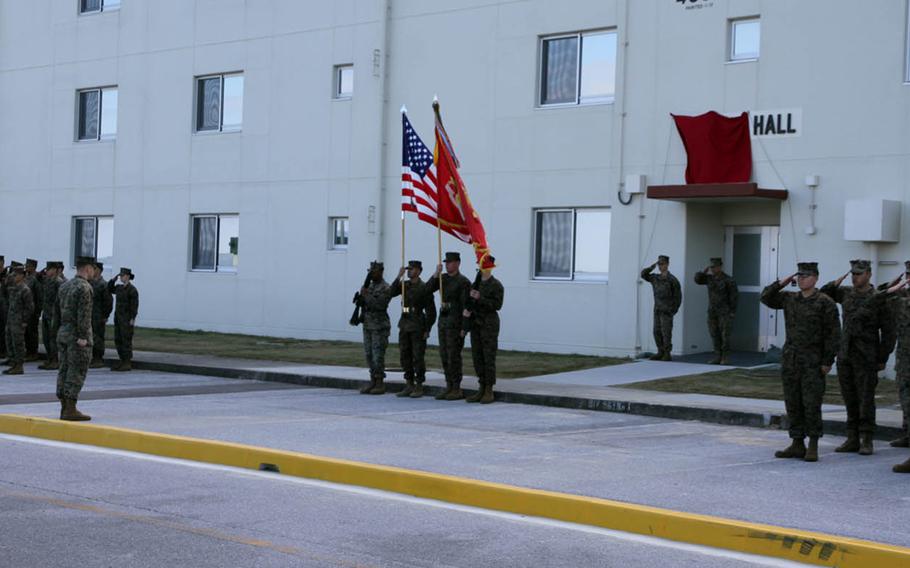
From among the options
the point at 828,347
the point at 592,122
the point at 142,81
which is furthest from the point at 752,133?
the point at 142,81

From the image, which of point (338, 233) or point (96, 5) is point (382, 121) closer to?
point (338, 233)

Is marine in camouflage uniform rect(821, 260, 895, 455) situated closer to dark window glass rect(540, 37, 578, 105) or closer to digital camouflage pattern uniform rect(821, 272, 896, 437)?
digital camouflage pattern uniform rect(821, 272, 896, 437)

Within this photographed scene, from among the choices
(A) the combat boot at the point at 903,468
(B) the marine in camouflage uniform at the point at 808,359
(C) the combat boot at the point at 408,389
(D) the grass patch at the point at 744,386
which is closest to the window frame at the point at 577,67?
(D) the grass patch at the point at 744,386

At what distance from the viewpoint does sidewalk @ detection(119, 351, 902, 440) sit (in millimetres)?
15044

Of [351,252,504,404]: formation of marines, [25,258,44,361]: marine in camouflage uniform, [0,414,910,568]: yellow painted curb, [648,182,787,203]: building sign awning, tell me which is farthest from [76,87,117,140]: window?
[0,414,910,568]: yellow painted curb

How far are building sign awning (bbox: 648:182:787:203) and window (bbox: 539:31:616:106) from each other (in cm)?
274

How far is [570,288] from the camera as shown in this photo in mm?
23703

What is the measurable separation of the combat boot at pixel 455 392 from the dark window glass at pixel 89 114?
1871cm

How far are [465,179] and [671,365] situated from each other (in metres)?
6.55

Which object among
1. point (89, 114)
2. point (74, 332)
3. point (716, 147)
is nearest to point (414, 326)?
point (74, 332)

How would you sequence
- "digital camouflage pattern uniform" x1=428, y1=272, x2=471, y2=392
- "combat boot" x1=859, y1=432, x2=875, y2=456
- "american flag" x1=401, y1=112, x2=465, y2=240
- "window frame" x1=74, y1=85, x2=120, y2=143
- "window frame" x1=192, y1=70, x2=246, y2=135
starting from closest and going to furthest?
1. "combat boot" x1=859, y1=432, x2=875, y2=456
2. "digital camouflage pattern uniform" x1=428, y1=272, x2=471, y2=392
3. "american flag" x1=401, y1=112, x2=465, y2=240
4. "window frame" x1=192, y1=70, x2=246, y2=135
5. "window frame" x1=74, y1=85, x2=120, y2=143

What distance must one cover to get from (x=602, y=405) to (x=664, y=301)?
565cm

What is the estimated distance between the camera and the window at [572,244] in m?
23.5

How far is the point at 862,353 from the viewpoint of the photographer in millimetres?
12805
